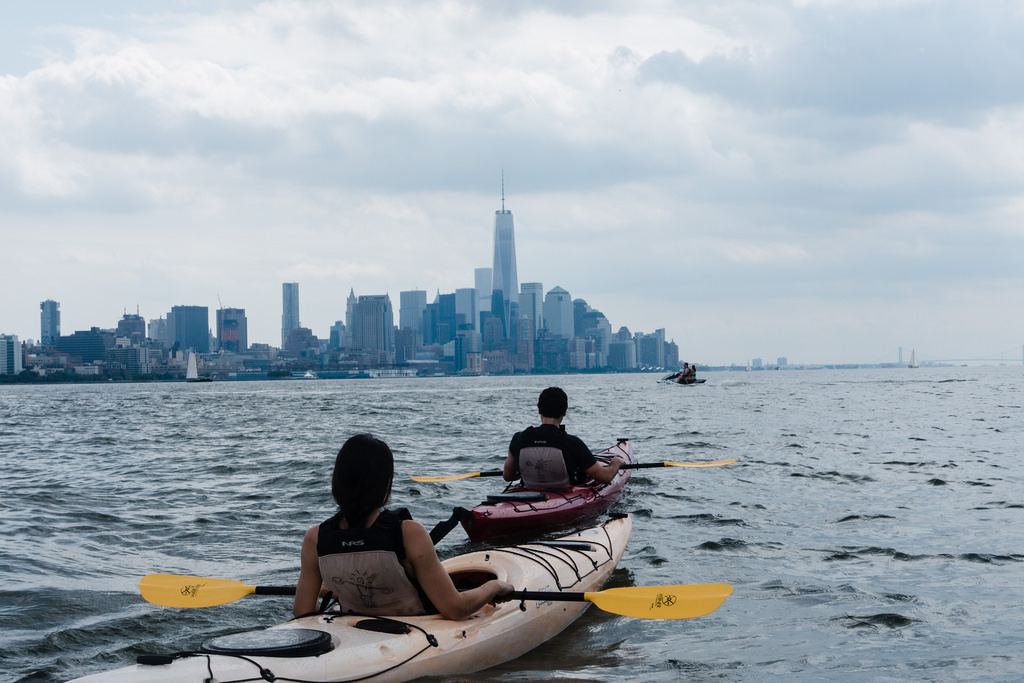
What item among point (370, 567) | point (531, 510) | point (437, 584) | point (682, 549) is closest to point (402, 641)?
point (437, 584)

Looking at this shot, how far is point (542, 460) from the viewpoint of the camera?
10258 mm

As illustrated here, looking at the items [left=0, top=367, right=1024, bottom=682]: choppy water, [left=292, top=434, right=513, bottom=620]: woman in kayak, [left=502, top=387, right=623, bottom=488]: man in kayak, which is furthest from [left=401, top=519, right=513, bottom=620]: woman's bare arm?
[left=502, top=387, right=623, bottom=488]: man in kayak

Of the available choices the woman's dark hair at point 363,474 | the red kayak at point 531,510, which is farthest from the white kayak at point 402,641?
the red kayak at point 531,510

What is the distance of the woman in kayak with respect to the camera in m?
4.62

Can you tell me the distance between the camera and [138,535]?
11.1 metres

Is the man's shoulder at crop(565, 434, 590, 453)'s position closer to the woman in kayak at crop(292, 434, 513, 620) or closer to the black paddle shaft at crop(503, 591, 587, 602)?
the black paddle shaft at crop(503, 591, 587, 602)

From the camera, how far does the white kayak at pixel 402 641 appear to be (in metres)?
4.48

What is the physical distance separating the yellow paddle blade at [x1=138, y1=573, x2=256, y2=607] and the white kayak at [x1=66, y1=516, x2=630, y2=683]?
2.83 feet

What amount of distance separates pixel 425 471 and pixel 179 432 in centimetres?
1743

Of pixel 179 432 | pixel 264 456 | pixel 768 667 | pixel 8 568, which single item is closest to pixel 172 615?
pixel 8 568

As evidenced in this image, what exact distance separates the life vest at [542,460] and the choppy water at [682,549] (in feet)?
4.01

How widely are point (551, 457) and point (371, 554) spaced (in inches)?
216

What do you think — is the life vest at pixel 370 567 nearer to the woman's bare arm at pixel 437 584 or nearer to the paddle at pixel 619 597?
the woman's bare arm at pixel 437 584

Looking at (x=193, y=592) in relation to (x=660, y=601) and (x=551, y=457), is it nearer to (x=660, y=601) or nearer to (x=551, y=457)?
(x=660, y=601)
